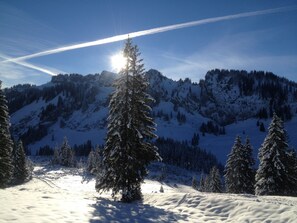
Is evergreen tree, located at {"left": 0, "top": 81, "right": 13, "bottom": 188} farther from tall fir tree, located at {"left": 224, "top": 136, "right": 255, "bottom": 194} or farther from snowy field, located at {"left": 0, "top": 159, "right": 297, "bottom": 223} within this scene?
tall fir tree, located at {"left": 224, "top": 136, "right": 255, "bottom": 194}

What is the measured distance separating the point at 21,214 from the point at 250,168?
123 feet

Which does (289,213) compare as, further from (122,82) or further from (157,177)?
(157,177)

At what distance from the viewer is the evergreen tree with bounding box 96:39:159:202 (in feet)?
79.7

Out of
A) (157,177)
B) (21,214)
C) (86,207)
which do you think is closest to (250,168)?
(86,207)

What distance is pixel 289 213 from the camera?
615 inches

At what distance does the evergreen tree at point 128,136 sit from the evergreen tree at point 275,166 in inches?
694

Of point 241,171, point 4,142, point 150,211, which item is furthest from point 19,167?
point 150,211

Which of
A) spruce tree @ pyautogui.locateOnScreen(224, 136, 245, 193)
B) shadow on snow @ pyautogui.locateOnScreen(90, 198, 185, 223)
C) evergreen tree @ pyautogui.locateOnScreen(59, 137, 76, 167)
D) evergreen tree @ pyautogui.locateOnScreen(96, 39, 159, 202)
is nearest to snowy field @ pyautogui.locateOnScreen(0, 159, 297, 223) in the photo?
shadow on snow @ pyautogui.locateOnScreen(90, 198, 185, 223)

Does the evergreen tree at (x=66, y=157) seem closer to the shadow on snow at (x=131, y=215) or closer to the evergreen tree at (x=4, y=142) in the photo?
the evergreen tree at (x=4, y=142)

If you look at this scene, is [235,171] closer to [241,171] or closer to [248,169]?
[241,171]

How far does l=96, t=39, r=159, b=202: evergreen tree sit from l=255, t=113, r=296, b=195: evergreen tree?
57.8 feet

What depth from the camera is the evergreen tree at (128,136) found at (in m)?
24.3

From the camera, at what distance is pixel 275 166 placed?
36000 mm

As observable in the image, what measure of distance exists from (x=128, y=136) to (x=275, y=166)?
2055 centimetres
